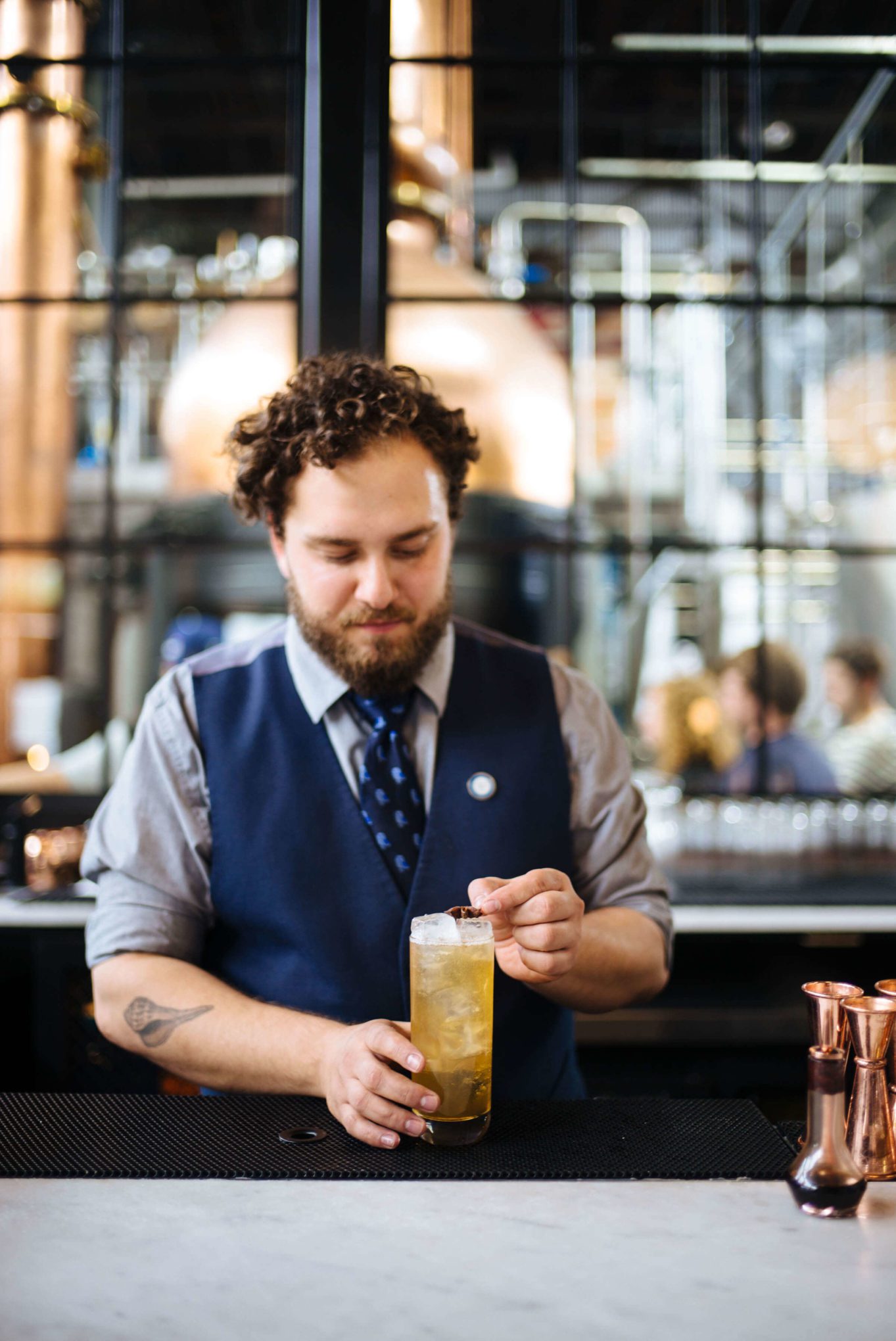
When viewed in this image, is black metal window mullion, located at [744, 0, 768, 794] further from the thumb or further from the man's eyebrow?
the thumb

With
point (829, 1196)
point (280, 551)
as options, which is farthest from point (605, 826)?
point (829, 1196)

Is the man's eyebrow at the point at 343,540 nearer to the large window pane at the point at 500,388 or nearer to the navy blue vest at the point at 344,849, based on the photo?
the navy blue vest at the point at 344,849

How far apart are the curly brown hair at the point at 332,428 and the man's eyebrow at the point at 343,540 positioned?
0.08 metres

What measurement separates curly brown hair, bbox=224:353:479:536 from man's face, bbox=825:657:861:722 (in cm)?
334

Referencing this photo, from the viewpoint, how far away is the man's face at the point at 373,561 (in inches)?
51.8

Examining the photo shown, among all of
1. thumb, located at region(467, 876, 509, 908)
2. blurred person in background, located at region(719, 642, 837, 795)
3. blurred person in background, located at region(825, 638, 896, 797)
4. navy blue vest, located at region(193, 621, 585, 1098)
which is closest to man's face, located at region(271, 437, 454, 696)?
navy blue vest, located at region(193, 621, 585, 1098)

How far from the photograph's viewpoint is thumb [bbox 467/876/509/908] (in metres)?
1.01

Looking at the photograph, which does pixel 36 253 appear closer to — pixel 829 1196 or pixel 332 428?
pixel 332 428

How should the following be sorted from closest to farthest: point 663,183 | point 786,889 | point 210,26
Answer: point 786,889
point 210,26
point 663,183

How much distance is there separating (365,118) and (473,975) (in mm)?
2180

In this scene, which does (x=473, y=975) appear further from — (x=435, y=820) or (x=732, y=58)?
(x=732, y=58)

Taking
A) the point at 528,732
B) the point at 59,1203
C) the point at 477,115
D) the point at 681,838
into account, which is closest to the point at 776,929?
the point at 681,838

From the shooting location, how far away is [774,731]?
369cm

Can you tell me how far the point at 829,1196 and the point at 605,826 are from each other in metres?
0.65
